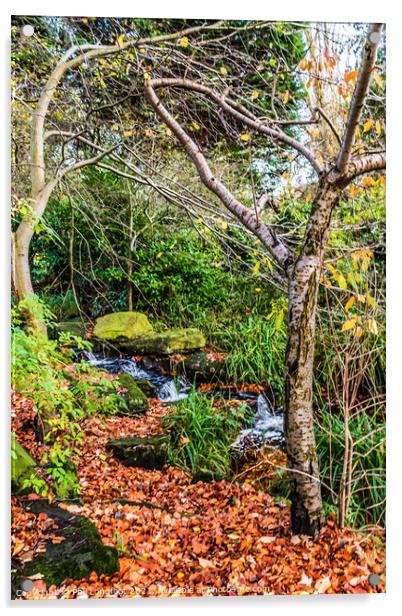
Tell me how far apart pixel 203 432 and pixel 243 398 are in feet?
0.72

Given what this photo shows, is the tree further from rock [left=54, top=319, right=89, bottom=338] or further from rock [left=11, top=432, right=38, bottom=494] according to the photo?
rock [left=11, top=432, right=38, bottom=494]

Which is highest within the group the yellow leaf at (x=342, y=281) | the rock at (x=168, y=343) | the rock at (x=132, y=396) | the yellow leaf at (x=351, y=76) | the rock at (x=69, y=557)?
the yellow leaf at (x=351, y=76)

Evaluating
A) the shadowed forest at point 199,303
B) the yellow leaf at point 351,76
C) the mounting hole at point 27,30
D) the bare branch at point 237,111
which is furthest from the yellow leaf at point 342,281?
the mounting hole at point 27,30

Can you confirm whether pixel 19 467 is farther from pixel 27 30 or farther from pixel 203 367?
pixel 27 30

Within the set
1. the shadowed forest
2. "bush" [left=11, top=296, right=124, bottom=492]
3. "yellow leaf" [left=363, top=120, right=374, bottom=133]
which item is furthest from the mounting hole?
"yellow leaf" [left=363, top=120, right=374, bottom=133]

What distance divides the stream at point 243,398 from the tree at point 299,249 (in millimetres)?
64

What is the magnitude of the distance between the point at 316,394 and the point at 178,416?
582 mm

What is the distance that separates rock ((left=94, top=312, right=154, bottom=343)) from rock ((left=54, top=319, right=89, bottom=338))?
5 cm

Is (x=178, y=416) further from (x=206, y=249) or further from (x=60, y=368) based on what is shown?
(x=206, y=249)

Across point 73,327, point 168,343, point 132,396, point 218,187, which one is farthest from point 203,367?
point 218,187

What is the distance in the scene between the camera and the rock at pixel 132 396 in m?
1.94

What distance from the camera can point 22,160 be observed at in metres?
1.87

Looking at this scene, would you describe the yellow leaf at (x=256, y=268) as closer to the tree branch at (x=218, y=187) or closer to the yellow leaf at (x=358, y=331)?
the tree branch at (x=218, y=187)

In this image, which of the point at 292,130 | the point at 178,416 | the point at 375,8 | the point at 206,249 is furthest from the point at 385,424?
the point at 375,8
